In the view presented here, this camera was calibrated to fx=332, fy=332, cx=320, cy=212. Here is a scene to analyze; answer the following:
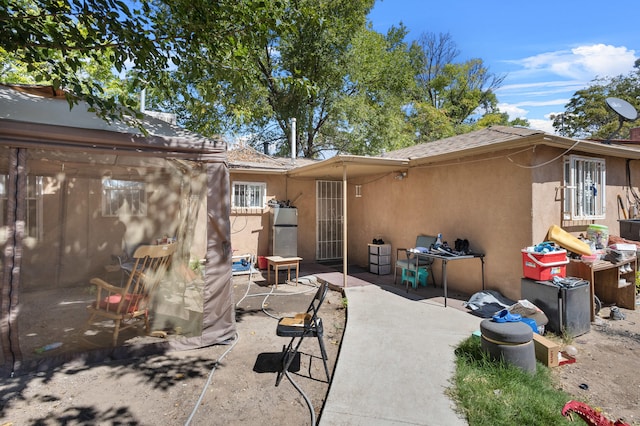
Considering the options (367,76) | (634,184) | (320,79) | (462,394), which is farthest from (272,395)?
(367,76)

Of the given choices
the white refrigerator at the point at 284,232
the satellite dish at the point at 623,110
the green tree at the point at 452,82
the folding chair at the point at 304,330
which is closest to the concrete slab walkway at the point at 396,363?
the folding chair at the point at 304,330

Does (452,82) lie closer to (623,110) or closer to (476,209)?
(623,110)

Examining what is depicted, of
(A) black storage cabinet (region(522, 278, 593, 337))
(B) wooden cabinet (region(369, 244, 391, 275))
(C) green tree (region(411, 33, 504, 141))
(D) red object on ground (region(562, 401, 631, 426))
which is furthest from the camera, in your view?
(C) green tree (region(411, 33, 504, 141))

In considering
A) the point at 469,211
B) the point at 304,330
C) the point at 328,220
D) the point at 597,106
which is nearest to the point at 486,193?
the point at 469,211

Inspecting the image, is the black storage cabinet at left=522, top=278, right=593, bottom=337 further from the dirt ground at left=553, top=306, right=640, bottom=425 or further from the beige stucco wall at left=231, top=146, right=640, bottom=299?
the beige stucco wall at left=231, top=146, right=640, bottom=299

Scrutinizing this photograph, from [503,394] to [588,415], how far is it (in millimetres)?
604

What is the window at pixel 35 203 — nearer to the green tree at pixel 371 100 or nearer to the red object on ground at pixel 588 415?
the red object on ground at pixel 588 415

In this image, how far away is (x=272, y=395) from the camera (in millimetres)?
3127

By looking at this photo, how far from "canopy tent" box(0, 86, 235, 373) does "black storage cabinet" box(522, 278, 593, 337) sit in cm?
428

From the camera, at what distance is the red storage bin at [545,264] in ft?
15.5

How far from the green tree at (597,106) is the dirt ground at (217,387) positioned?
81.0 feet

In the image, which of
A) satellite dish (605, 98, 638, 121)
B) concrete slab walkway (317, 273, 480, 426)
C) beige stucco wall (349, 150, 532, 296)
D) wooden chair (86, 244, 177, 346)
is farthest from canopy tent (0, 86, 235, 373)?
satellite dish (605, 98, 638, 121)

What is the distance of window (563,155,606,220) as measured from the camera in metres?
5.91

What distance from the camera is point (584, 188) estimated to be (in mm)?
6223
